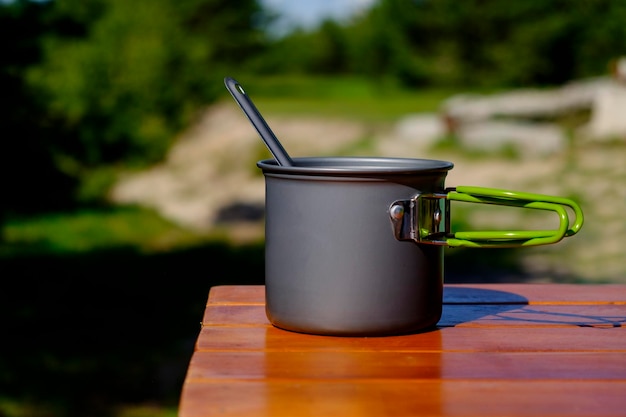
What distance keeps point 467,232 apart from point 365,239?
0.14 m

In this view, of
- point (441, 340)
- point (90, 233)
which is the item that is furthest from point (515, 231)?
point (90, 233)

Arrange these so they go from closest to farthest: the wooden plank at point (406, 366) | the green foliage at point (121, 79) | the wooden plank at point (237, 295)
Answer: the wooden plank at point (406, 366) → the wooden plank at point (237, 295) → the green foliage at point (121, 79)

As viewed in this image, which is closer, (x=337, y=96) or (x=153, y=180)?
(x=153, y=180)

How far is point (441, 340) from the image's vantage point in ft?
4.13

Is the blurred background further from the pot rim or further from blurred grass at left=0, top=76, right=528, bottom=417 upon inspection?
the pot rim

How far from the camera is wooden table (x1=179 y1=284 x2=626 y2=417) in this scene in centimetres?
97

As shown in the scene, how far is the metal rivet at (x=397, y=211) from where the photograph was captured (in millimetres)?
1198

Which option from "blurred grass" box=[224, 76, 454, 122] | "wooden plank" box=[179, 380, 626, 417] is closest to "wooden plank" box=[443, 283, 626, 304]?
"wooden plank" box=[179, 380, 626, 417]

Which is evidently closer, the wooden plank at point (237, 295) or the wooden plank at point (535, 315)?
the wooden plank at point (535, 315)

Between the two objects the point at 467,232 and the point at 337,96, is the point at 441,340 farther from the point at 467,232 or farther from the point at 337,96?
the point at 337,96

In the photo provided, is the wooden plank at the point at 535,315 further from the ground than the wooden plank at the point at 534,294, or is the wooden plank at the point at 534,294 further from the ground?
the wooden plank at the point at 534,294

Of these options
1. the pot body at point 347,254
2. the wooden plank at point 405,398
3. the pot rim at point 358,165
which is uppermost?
the pot rim at point 358,165

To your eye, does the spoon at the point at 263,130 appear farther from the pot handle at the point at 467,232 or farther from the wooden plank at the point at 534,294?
the wooden plank at the point at 534,294

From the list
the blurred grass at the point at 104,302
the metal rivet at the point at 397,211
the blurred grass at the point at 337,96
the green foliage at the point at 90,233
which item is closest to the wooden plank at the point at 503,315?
the metal rivet at the point at 397,211
